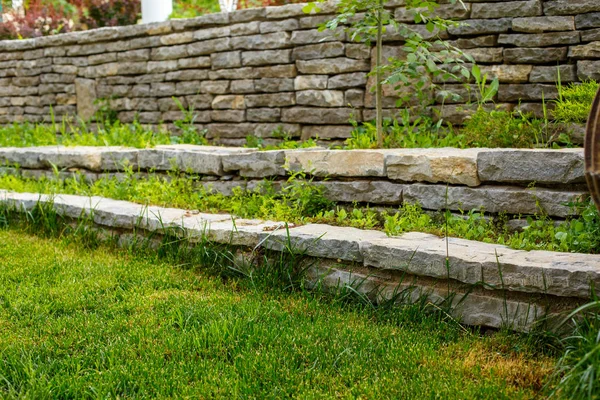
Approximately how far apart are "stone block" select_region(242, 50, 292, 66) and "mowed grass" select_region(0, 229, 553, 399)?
2707 millimetres

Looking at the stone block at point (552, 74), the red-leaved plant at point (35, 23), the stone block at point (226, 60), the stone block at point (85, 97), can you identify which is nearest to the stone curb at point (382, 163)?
the stone block at point (552, 74)

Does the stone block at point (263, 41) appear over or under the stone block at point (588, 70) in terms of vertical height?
over

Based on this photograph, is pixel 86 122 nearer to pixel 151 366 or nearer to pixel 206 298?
pixel 206 298

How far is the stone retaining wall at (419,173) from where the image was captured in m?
3.50

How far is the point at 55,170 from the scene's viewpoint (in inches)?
232

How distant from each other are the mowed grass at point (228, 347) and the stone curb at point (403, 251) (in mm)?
245

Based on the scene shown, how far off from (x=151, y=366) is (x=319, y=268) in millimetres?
1179

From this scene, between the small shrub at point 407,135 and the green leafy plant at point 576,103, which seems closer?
the green leafy plant at point 576,103

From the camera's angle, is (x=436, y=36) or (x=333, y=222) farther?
(x=436, y=36)

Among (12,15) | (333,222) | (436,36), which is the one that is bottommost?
(333,222)

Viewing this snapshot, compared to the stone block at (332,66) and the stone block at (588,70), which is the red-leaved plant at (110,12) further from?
the stone block at (588,70)

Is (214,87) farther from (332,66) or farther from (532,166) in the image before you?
(532,166)

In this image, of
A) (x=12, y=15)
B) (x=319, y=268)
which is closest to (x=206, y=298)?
(x=319, y=268)

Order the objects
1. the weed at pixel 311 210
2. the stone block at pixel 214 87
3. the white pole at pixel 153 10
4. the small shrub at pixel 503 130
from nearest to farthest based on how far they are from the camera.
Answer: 1. the weed at pixel 311 210
2. the small shrub at pixel 503 130
3. the stone block at pixel 214 87
4. the white pole at pixel 153 10
